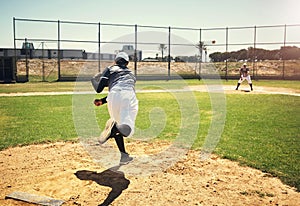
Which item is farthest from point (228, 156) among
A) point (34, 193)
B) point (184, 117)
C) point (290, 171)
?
point (184, 117)

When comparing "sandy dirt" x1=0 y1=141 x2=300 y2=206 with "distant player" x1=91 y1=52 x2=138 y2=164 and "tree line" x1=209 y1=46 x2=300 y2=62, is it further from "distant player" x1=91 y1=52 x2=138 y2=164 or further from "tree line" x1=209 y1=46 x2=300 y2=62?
"tree line" x1=209 y1=46 x2=300 y2=62

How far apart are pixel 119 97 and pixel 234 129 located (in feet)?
15.7

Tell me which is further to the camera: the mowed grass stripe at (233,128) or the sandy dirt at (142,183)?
the mowed grass stripe at (233,128)

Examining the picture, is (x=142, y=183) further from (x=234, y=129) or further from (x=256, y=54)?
(x=256, y=54)

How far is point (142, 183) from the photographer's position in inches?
187

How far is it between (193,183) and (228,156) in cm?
164

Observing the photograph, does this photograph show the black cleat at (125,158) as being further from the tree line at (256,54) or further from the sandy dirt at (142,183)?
the tree line at (256,54)

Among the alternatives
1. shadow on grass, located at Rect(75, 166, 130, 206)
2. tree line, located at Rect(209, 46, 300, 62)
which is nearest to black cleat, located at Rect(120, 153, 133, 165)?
shadow on grass, located at Rect(75, 166, 130, 206)

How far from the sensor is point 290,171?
5281mm

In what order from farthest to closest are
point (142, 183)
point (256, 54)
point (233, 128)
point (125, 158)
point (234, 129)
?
point (256, 54)
point (233, 128)
point (234, 129)
point (125, 158)
point (142, 183)

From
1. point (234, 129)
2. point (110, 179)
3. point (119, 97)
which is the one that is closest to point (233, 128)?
point (234, 129)

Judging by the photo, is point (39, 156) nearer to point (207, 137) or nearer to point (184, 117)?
point (207, 137)

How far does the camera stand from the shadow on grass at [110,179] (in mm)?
4363

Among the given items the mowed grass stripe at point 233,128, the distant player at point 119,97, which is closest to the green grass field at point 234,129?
the mowed grass stripe at point 233,128
